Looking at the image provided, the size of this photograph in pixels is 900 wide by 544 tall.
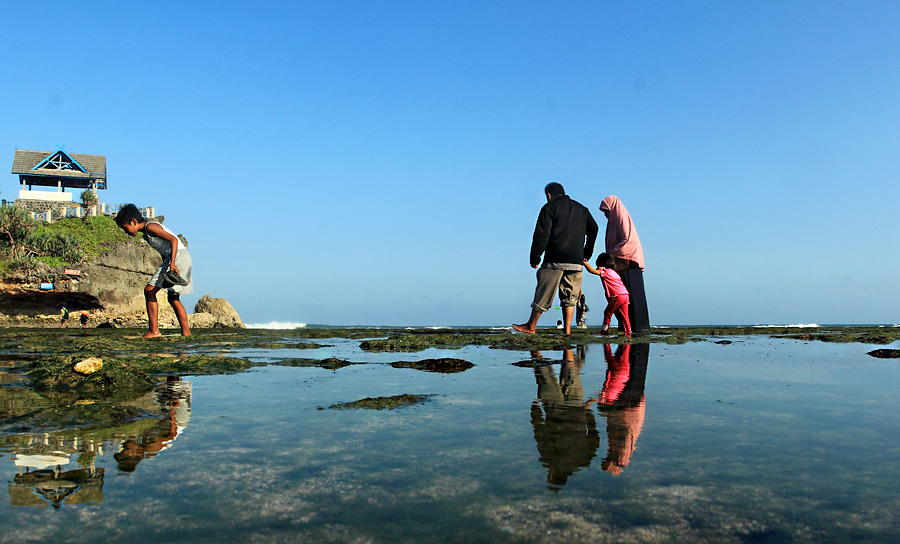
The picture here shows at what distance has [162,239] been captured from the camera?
927cm

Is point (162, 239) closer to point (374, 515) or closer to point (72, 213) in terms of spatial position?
point (374, 515)

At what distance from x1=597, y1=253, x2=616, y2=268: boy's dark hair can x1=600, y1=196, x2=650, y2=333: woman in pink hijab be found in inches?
5.3

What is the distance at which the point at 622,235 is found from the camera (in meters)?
9.79

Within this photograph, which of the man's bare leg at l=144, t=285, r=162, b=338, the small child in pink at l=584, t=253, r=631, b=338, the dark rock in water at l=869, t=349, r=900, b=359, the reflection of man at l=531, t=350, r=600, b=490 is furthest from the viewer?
the small child in pink at l=584, t=253, r=631, b=338

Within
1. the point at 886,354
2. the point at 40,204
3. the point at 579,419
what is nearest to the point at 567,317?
the point at 886,354

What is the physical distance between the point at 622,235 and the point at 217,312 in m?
21.1

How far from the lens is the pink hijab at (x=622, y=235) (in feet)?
32.0

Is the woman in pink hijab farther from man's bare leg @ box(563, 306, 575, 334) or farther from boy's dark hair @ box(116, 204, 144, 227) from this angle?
boy's dark hair @ box(116, 204, 144, 227)

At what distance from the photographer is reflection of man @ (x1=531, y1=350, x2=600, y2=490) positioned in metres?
1.66

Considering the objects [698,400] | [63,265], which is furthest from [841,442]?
[63,265]

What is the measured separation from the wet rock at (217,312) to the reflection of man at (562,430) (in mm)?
24540

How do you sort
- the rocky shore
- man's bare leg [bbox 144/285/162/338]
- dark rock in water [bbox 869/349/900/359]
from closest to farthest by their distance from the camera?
dark rock in water [bbox 869/349/900/359] < man's bare leg [bbox 144/285/162/338] < the rocky shore

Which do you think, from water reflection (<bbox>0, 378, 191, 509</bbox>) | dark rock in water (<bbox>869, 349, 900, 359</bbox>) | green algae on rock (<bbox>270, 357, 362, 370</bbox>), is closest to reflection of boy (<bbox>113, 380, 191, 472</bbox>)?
water reflection (<bbox>0, 378, 191, 509</bbox>)

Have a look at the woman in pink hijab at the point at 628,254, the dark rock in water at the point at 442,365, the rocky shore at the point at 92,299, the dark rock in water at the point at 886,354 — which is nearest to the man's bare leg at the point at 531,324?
the woman in pink hijab at the point at 628,254
